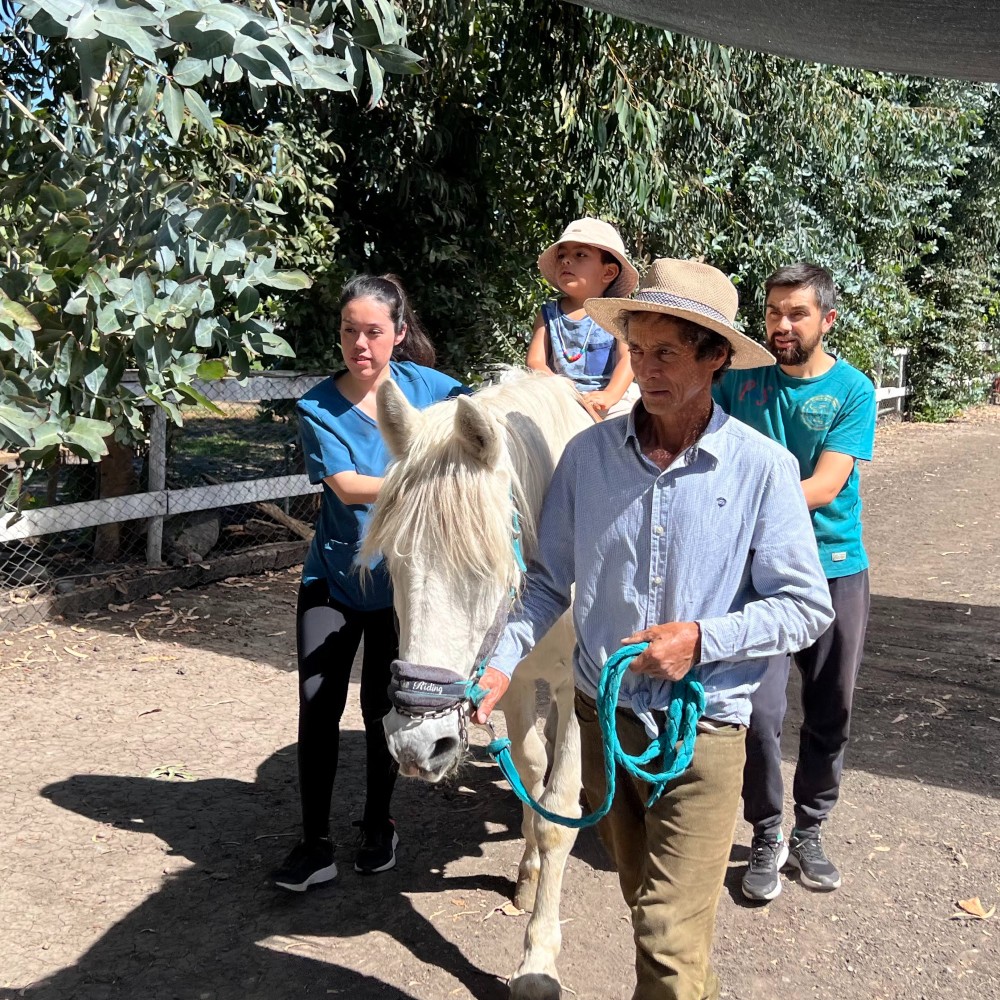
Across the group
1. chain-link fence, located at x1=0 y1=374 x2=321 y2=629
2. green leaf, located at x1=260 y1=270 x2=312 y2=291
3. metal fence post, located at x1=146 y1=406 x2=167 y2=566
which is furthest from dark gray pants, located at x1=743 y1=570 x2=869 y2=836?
metal fence post, located at x1=146 y1=406 x2=167 y2=566

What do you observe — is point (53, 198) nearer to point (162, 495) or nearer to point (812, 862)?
point (812, 862)

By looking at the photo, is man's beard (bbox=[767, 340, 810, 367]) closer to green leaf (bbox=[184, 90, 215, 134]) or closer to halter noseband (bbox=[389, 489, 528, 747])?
halter noseband (bbox=[389, 489, 528, 747])

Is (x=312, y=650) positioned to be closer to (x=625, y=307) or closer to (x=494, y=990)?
(x=494, y=990)

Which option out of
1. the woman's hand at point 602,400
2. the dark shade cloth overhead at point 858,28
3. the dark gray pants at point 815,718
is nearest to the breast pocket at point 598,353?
the woman's hand at point 602,400

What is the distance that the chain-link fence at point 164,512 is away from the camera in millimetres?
6293

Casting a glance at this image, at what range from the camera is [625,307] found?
224 cm

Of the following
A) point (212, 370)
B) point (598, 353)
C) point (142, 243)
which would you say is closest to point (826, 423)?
point (598, 353)

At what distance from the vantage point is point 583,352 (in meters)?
4.02

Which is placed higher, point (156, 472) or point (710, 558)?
point (710, 558)

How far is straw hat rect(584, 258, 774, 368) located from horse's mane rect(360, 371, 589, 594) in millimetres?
480

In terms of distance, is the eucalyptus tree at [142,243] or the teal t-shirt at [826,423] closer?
the eucalyptus tree at [142,243]

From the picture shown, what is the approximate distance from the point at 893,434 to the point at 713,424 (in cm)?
1581

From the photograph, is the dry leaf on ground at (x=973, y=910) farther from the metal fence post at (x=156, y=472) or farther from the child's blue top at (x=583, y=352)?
the metal fence post at (x=156, y=472)

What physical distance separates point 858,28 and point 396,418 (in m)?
2.69
